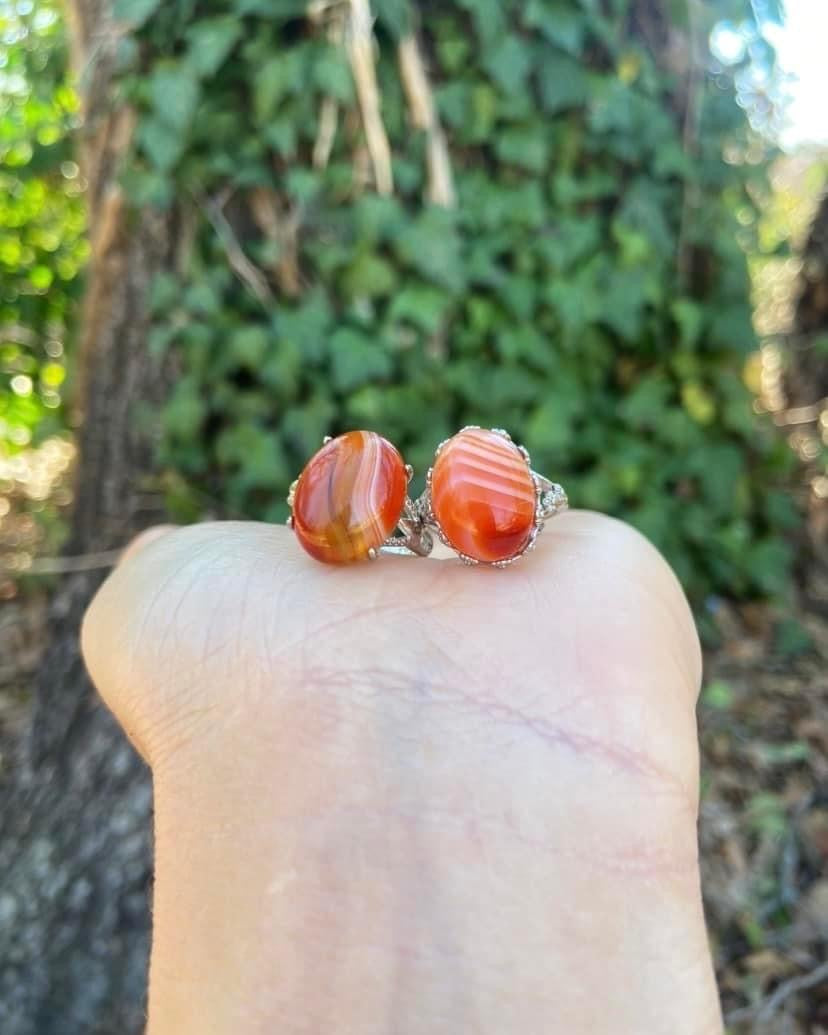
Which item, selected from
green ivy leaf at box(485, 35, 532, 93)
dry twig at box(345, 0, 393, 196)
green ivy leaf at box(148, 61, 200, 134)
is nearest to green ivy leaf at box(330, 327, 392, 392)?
dry twig at box(345, 0, 393, 196)

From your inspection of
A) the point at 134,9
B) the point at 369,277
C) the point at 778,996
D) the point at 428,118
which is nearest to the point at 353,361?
the point at 369,277

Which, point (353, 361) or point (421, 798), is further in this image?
point (353, 361)

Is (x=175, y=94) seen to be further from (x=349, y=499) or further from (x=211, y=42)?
(x=349, y=499)

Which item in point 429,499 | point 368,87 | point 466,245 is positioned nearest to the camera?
point 429,499

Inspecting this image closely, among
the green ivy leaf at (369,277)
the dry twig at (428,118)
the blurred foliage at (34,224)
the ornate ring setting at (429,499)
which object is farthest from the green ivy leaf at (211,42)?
the ornate ring setting at (429,499)

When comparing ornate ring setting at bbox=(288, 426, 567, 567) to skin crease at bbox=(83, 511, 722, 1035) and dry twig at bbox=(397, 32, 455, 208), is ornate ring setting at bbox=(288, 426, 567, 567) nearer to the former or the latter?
skin crease at bbox=(83, 511, 722, 1035)
